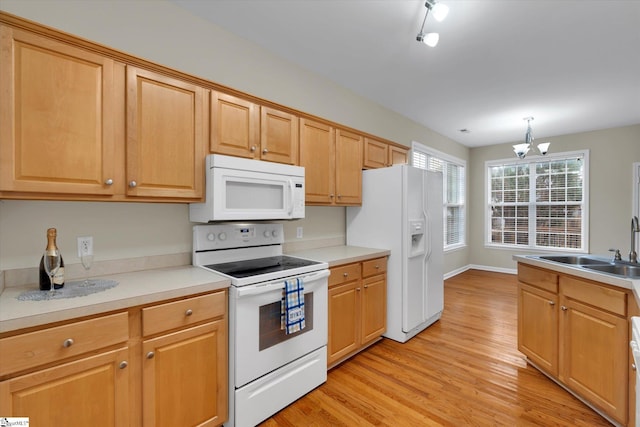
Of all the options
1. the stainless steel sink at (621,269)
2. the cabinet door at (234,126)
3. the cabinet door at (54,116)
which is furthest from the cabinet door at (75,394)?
the stainless steel sink at (621,269)

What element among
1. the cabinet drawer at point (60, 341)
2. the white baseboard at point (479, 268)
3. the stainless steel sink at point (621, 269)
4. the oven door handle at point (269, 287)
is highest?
the stainless steel sink at point (621, 269)

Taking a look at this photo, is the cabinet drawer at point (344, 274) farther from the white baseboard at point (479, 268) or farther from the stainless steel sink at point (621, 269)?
the white baseboard at point (479, 268)

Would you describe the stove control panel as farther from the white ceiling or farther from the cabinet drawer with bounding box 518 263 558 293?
the cabinet drawer with bounding box 518 263 558 293

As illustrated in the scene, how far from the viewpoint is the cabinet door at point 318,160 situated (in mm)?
2668

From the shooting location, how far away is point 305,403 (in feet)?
6.77

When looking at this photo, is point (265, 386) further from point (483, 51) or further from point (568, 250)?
point (568, 250)

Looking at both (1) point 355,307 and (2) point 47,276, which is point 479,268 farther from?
(2) point 47,276

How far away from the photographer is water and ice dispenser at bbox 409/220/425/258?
9.84 feet

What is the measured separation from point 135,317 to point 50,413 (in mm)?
438

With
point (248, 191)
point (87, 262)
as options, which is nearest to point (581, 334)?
point (248, 191)

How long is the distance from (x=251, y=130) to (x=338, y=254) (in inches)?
52.8

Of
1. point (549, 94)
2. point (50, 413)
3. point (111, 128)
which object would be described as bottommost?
point (50, 413)

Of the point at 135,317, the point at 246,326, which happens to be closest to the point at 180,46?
the point at 135,317

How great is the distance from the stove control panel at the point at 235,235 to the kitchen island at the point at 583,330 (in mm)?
2163
